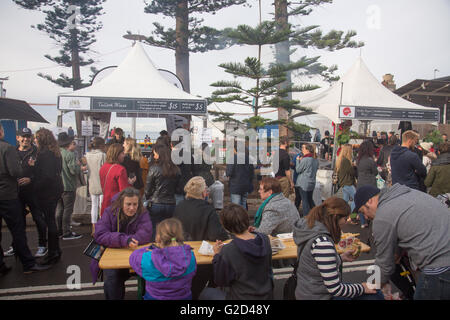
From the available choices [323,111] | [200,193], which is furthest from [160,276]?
[323,111]

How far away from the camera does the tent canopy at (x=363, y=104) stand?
925 cm

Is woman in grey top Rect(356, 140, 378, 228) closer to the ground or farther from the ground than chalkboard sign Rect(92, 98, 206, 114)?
closer to the ground

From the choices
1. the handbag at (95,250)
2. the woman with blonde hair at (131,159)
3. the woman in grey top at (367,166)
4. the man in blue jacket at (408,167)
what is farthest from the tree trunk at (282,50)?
the handbag at (95,250)

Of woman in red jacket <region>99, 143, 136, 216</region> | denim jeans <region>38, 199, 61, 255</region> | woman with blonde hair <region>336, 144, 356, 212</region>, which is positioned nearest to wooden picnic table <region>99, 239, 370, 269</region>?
woman in red jacket <region>99, 143, 136, 216</region>

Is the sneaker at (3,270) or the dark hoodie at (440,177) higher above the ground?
the dark hoodie at (440,177)

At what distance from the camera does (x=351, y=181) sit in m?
6.35

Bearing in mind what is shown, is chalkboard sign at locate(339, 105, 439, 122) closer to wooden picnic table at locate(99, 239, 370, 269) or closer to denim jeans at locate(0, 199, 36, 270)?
wooden picnic table at locate(99, 239, 370, 269)

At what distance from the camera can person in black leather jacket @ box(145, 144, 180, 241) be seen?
4125mm

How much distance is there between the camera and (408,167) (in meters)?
4.46

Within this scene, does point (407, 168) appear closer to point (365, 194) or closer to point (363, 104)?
point (365, 194)

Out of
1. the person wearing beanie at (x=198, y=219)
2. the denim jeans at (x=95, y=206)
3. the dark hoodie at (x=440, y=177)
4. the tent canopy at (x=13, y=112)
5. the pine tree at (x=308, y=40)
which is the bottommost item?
the denim jeans at (x=95, y=206)

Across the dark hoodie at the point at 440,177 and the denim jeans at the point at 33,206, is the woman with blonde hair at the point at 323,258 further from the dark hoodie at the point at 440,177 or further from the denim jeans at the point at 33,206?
the denim jeans at the point at 33,206

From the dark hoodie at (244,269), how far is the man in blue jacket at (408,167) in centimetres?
311

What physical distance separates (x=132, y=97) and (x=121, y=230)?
17.4ft
